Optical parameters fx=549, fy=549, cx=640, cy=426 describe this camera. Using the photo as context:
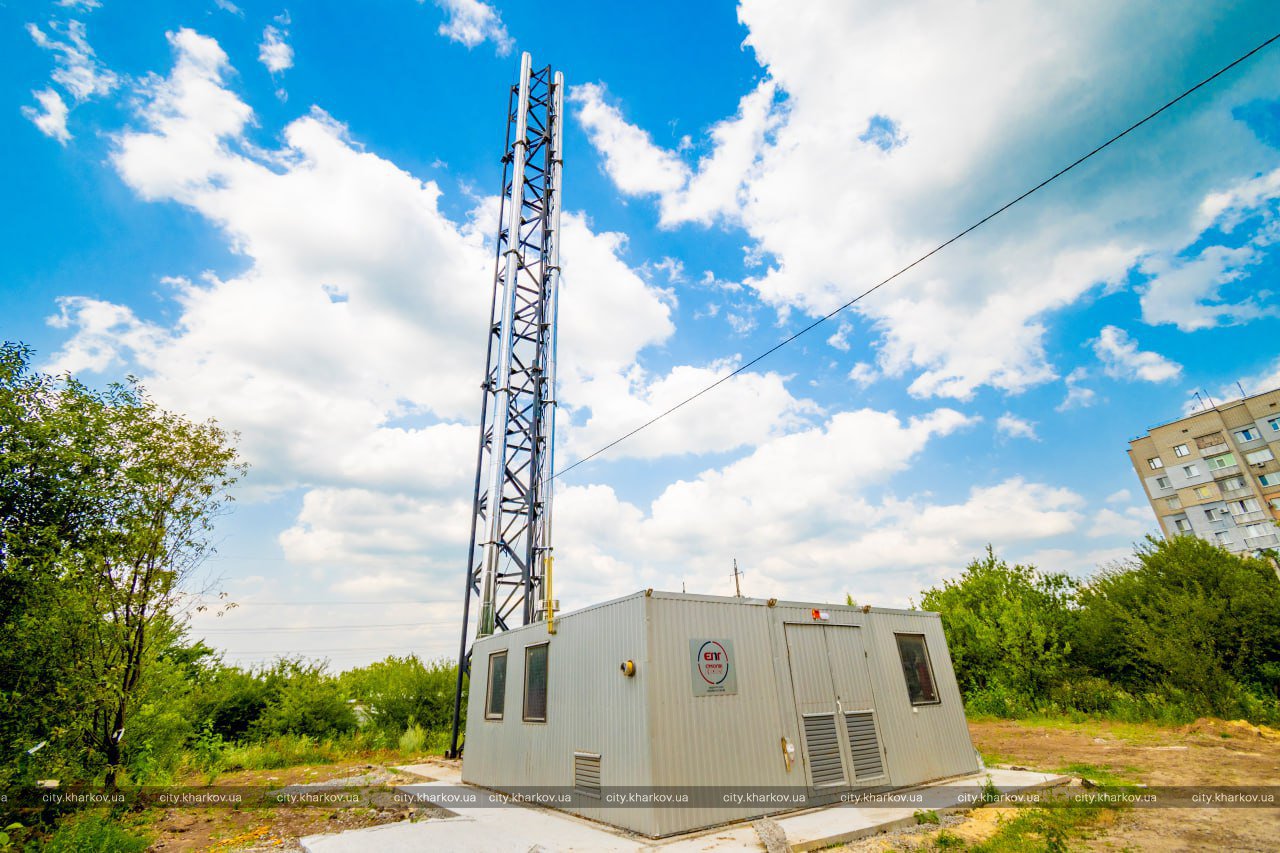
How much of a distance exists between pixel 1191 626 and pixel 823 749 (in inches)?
539

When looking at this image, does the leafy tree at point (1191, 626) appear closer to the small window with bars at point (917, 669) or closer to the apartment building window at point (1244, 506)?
the small window with bars at point (917, 669)

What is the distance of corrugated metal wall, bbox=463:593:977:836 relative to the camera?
705cm

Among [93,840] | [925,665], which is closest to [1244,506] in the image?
[925,665]

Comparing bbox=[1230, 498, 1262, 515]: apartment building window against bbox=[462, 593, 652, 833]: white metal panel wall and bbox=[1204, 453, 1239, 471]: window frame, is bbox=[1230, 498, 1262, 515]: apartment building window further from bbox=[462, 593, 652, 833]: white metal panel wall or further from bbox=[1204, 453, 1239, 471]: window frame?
bbox=[462, 593, 652, 833]: white metal panel wall

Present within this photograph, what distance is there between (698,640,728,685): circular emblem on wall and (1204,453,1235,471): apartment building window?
54.6m

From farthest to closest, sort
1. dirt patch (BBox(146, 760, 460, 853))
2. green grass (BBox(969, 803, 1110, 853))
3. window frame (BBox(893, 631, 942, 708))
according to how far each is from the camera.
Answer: window frame (BBox(893, 631, 942, 708))
dirt patch (BBox(146, 760, 460, 853))
green grass (BBox(969, 803, 1110, 853))

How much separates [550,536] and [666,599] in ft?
26.2

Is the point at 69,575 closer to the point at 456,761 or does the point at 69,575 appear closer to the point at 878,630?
the point at 456,761

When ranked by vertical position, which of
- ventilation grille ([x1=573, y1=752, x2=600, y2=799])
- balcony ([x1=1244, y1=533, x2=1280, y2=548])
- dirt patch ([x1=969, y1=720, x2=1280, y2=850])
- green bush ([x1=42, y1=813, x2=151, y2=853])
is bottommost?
dirt patch ([x1=969, y1=720, x2=1280, y2=850])

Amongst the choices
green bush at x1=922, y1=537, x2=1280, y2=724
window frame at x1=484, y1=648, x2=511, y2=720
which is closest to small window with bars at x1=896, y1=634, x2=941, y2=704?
window frame at x1=484, y1=648, x2=511, y2=720

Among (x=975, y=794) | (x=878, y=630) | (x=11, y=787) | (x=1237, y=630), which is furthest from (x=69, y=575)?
(x=1237, y=630)

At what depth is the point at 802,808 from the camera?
7680 millimetres

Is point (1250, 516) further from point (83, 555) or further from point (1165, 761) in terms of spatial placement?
point (83, 555)

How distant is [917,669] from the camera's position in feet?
33.3
